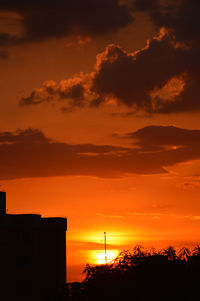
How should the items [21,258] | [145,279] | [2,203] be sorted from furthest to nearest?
[21,258], [2,203], [145,279]

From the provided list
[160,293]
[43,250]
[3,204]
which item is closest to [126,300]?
[160,293]

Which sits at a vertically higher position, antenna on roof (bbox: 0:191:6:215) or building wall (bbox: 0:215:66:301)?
antenna on roof (bbox: 0:191:6:215)

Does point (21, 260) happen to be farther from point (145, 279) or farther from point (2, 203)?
point (145, 279)

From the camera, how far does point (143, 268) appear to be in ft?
132

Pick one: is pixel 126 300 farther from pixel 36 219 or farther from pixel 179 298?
pixel 36 219

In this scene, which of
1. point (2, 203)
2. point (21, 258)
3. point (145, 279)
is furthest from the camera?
point (21, 258)

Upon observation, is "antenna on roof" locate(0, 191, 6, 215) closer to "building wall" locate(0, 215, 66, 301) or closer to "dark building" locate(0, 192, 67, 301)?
"dark building" locate(0, 192, 67, 301)

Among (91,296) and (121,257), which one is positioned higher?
(121,257)

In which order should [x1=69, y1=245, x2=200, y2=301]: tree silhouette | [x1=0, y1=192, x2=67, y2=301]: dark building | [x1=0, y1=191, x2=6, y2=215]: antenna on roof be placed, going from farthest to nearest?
1. [x1=0, y1=191, x2=6, y2=215]: antenna on roof
2. [x1=0, y1=192, x2=67, y2=301]: dark building
3. [x1=69, y1=245, x2=200, y2=301]: tree silhouette

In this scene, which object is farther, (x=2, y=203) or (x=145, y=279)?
(x=2, y=203)

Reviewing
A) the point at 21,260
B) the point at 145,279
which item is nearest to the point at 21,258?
the point at 21,260

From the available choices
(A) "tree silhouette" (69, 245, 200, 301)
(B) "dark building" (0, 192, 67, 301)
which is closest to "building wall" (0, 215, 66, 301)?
(B) "dark building" (0, 192, 67, 301)

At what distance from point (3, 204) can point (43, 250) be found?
16.4 metres

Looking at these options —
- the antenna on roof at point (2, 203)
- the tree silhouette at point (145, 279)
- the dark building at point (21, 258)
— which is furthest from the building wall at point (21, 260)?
Result: the tree silhouette at point (145, 279)
